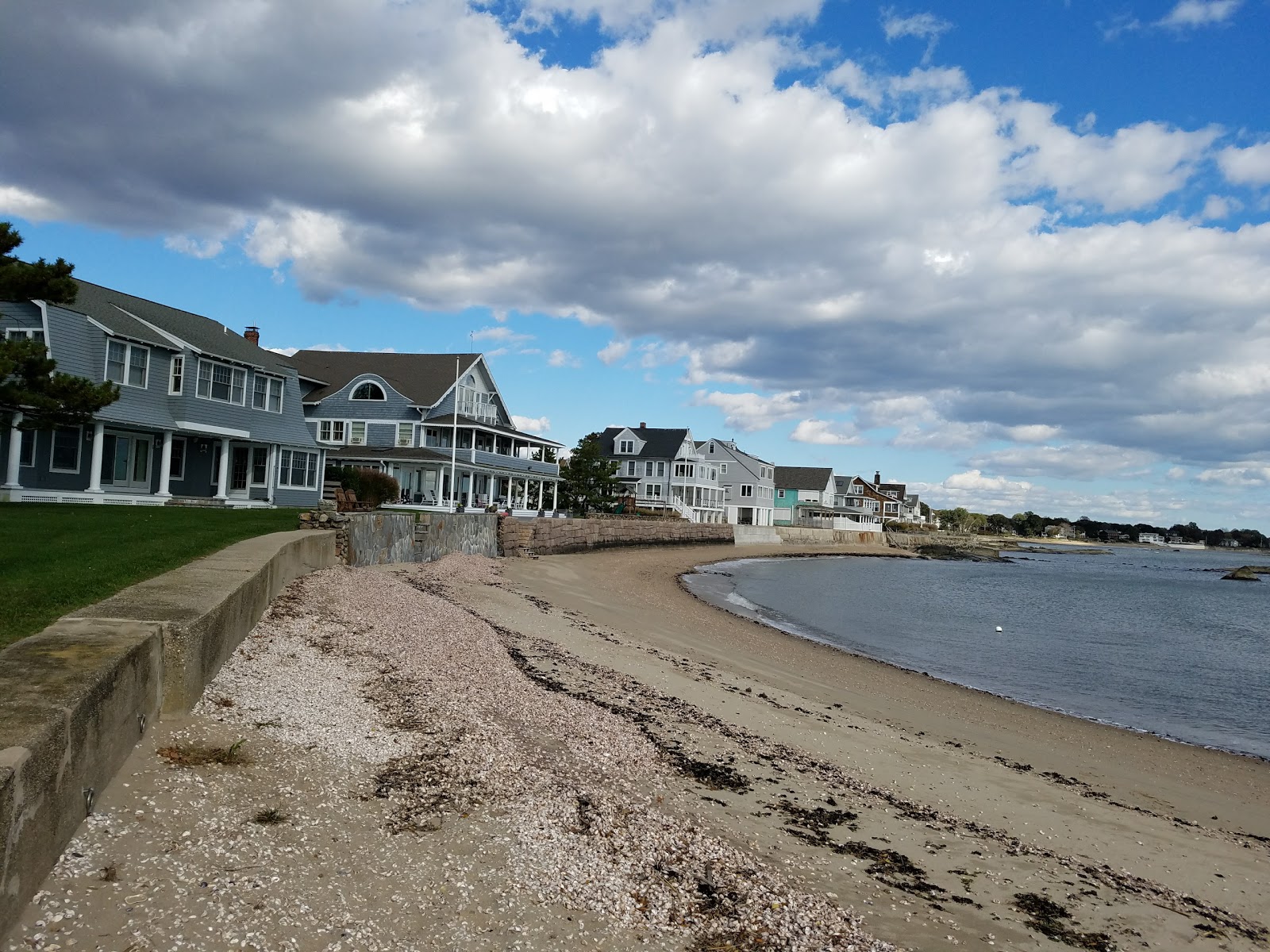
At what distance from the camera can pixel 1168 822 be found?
10195mm

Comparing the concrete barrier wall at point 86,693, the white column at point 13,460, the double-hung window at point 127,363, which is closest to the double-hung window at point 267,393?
the double-hung window at point 127,363

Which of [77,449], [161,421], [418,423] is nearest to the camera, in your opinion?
[77,449]

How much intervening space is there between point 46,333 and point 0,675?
2594 centimetres

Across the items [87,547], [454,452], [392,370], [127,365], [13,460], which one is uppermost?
[392,370]

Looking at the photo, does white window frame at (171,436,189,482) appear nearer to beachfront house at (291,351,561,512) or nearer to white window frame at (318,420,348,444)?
beachfront house at (291,351,561,512)

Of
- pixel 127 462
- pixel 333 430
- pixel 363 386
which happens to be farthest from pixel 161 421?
pixel 363 386

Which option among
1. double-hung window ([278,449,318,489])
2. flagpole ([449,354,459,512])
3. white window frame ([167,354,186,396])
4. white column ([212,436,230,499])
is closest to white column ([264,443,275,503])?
double-hung window ([278,449,318,489])

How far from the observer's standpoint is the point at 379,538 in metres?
25.0

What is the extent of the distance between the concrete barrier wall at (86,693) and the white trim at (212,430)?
2433 centimetres

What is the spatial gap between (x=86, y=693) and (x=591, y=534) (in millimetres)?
46800

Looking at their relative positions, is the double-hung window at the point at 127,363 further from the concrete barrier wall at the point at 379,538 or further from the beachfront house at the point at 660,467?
the beachfront house at the point at 660,467

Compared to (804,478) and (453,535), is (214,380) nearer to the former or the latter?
(453,535)

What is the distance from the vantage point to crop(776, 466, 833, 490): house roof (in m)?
121

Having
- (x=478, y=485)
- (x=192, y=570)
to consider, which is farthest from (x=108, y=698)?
(x=478, y=485)
